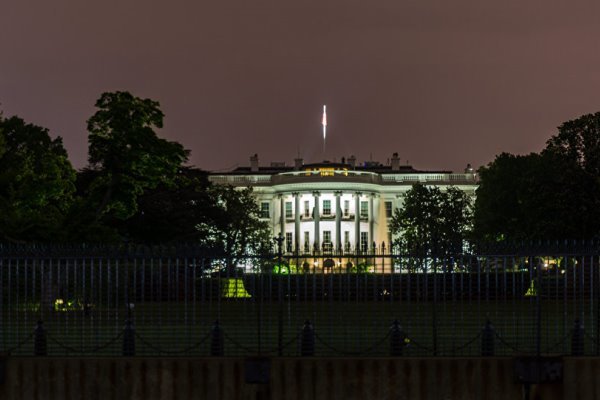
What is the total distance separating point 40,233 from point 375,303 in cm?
3480

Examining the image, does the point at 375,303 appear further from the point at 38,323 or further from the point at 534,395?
the point at 38,323

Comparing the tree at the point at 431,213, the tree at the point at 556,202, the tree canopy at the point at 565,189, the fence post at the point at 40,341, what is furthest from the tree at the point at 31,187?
the tree at the point at 431,213

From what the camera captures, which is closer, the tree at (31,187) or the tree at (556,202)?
the tree at (31,187)

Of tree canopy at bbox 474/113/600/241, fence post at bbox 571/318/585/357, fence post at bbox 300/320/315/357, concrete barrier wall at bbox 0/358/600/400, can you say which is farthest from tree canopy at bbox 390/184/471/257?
concrete barrier wall at bbox 0/358/600/400

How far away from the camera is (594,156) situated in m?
82.7

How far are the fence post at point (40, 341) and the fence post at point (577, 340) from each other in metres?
9.51

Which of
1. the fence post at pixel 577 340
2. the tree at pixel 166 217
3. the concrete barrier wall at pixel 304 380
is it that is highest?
the tree at pixel 166 217

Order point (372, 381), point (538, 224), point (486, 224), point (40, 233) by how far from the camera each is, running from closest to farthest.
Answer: point (372, 381), point (40, 233), point (538, 224), point (486, 224)

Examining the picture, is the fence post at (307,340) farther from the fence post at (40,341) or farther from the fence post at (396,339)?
the fence post at (40,341)

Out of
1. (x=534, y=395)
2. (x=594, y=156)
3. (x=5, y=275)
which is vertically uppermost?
(x=594, y=156)

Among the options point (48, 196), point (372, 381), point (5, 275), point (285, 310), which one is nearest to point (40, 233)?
point (48, 196)

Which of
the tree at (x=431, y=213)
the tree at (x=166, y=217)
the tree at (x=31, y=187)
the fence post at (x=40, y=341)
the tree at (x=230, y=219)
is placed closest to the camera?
the fence post at (x=40, y=341)

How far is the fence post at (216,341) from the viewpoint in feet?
89.7

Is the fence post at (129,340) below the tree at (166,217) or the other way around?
below
